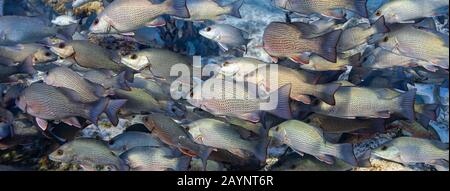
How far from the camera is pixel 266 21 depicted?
9.66 meters

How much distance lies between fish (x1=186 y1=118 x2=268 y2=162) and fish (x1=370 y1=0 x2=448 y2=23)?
1850mm

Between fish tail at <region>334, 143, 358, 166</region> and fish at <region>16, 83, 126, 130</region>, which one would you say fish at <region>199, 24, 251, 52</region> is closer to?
fish at <region>16, 83, 126, 130</region>

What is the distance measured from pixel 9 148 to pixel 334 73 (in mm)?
3223

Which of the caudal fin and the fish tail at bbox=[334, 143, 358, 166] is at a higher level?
the caudal fin

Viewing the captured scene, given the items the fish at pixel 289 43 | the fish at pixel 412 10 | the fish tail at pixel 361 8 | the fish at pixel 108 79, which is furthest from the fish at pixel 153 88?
the fish at pixel 412 10

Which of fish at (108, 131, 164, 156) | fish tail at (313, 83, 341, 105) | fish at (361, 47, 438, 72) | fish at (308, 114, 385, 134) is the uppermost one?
fish at (361, 47, 438, 72)

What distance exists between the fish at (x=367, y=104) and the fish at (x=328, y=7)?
0.69 m

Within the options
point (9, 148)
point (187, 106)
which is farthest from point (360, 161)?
point (9, 148)

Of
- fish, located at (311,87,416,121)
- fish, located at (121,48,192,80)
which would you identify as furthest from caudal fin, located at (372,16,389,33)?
fish, located at (121,48,192,80)

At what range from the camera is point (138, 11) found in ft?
12.5

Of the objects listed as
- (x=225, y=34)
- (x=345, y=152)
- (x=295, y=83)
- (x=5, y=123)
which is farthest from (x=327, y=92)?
(x=5, y=123)

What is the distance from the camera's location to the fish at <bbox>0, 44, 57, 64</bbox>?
438 cm
